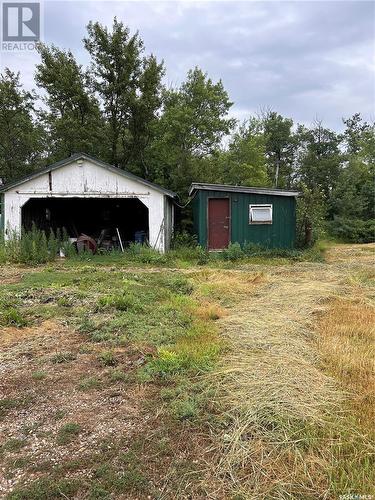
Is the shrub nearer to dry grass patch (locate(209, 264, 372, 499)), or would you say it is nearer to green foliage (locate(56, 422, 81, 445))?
Answer: dry grass patch (locate(209, 264, 372, 499))

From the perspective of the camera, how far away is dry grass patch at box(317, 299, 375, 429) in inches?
108

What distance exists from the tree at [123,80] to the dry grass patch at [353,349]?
16.5m

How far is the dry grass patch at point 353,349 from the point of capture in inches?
108

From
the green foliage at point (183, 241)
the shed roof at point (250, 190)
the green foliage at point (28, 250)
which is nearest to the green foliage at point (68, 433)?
the green foliage at point (28, 250)

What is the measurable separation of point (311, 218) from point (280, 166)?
A: 72.3ft

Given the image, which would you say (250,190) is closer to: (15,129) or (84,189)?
(84,189)

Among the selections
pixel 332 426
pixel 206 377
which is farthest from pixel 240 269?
pixel 332 426

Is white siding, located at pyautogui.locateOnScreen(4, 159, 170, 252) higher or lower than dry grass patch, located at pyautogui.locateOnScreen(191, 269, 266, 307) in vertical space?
higher

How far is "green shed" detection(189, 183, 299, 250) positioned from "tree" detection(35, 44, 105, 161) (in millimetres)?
9281

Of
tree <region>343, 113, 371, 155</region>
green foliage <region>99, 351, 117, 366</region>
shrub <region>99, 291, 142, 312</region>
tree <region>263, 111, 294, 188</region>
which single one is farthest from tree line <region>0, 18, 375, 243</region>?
tree <region>343, 113, 371, 155</region>

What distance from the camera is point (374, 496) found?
1.87 meters

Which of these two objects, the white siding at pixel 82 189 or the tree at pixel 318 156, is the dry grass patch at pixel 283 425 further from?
the tree at pixel 318 156

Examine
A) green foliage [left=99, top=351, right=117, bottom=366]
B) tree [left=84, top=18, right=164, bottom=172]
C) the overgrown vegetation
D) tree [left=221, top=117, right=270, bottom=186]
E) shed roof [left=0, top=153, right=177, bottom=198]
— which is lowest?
green foliage [left=99, top=351, right=117, bottom=366]

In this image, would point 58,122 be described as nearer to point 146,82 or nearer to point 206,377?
point 146,82
